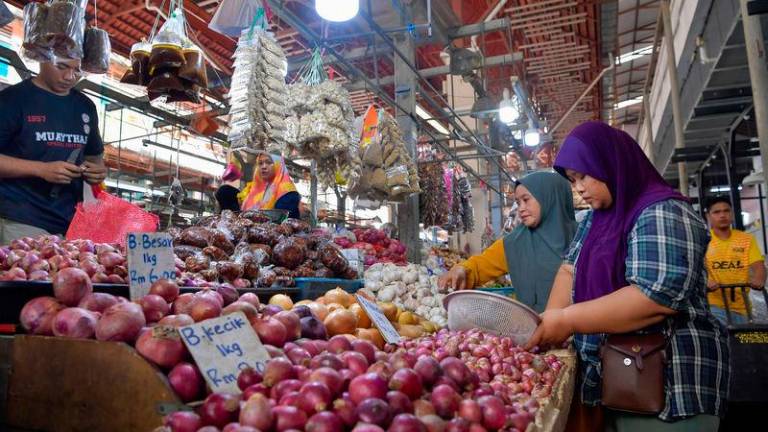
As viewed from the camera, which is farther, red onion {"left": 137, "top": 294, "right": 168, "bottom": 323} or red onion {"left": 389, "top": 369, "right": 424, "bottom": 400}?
red onion {"left": 137, "top": 294, "right": 168, "bottom": 323}

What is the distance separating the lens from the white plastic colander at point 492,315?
208cm

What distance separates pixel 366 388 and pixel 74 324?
81cm

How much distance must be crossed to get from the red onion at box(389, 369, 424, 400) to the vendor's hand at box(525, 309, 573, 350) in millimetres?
881

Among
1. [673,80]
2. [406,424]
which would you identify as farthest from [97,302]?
[673,80]

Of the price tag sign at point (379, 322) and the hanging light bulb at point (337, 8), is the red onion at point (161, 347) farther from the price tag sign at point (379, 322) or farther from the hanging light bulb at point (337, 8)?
the hanging light bulb at point (337, 8)

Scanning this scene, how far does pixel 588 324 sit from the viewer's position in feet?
5.89

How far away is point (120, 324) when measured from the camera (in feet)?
4.28

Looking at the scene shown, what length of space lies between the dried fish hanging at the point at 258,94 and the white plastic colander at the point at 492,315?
1.94 m

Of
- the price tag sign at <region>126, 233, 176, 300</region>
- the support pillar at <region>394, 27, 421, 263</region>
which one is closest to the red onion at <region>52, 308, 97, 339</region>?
the price tag sign at <region>126, 233, 176, 300</region>

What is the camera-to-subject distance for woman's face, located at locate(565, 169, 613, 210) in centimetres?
194

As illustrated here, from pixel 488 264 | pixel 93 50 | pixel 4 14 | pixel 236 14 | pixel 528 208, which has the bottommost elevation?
pixel 488 264

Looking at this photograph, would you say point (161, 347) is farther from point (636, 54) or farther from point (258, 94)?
point (636, 54)

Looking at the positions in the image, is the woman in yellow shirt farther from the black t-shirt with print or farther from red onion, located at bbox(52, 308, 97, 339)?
the black t-shirt with print

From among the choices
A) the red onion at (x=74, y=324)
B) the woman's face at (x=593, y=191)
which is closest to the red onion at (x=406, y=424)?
the red onion at (x=74, y=324)
